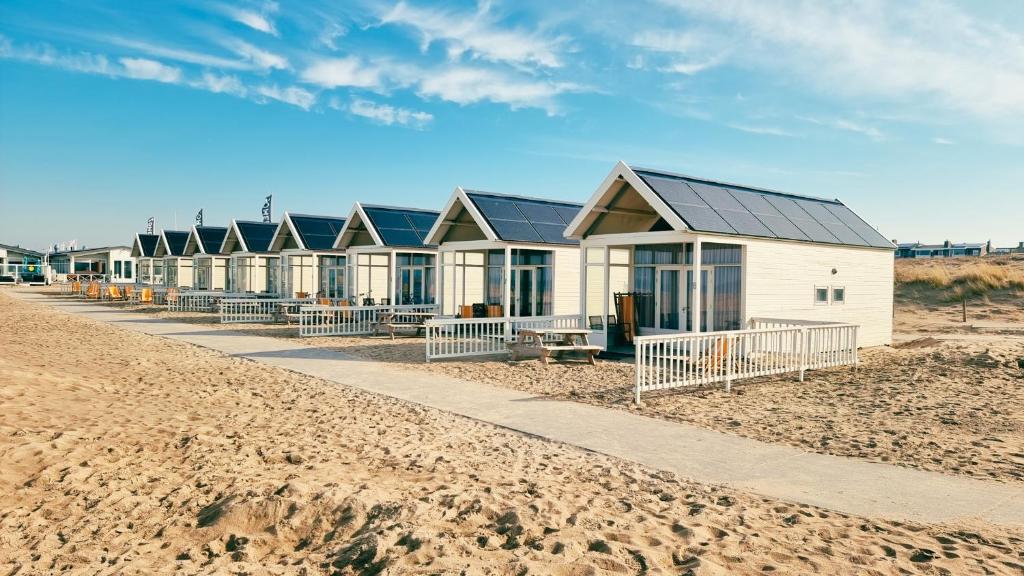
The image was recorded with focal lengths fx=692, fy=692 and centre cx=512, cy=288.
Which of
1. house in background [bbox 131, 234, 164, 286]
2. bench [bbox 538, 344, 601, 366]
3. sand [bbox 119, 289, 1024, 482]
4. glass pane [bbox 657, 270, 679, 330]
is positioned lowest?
sand [bbox 119, 289, 1024, 482]

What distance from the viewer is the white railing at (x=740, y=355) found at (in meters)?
10.6

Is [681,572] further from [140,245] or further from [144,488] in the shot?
[140,245]

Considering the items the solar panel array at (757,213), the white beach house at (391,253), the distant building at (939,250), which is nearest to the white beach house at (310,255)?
the white beach house at (391,253)

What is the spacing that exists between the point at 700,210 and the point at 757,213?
2.48 m

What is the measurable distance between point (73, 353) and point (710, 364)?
1279 cm

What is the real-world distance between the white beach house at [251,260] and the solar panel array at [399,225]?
11.4m

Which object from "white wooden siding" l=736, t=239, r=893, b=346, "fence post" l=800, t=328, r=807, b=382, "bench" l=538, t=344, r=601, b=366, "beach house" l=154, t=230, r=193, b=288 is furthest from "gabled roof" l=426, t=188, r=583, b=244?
"beach house" l=154, t=230, r=193, b=288

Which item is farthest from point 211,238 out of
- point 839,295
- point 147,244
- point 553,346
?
point 839,295

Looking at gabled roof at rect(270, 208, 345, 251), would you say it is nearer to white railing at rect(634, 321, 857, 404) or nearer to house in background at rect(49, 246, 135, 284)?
white railing at rect(634, 321, 857, 404)

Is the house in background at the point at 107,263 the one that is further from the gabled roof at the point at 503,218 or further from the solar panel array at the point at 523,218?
the solar panel array at the point at 523,218

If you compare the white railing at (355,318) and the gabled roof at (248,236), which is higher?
the gabled roof at (248,236)

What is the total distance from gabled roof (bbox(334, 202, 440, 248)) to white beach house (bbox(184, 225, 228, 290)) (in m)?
15.4

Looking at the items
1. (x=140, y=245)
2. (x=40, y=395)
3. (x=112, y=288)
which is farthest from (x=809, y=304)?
(x=140, y=245)

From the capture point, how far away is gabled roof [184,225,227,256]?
3956cm
